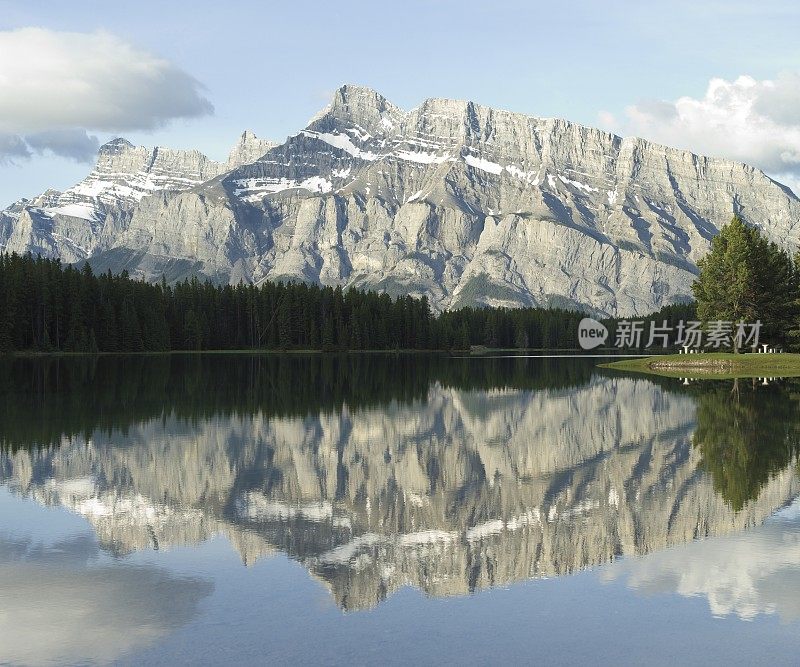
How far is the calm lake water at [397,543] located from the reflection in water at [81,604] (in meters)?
0.06

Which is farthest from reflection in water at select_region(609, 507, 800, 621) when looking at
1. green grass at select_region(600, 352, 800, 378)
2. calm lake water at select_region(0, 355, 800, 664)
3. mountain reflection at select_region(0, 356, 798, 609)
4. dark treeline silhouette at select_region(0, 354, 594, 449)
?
green grass at select_region(600, 352, 800, 378)

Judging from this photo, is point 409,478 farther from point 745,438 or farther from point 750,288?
point 750,288

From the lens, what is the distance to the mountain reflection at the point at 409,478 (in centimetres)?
1980

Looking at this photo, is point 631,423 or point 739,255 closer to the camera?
point 631,423

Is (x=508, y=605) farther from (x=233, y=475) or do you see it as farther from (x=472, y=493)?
Answer: (x=233, y=475)

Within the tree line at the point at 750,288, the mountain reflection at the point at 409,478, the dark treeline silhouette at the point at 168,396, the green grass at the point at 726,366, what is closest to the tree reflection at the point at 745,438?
the mountain reflection at the point at 409,478

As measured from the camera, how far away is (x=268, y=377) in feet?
304

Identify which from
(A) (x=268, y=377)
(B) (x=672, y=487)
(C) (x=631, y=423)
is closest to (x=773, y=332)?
(A) (x=268, y=377)

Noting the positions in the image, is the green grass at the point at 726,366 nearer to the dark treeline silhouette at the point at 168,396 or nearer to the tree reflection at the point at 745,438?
the dark treeline silhouette at the point at 168,396

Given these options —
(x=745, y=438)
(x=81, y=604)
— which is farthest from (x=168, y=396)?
(x=81, y=604)

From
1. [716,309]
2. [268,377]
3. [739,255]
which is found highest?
[739,255]

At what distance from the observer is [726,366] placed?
10350 cm

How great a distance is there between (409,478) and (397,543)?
8.43m

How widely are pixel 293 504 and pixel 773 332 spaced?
110m
